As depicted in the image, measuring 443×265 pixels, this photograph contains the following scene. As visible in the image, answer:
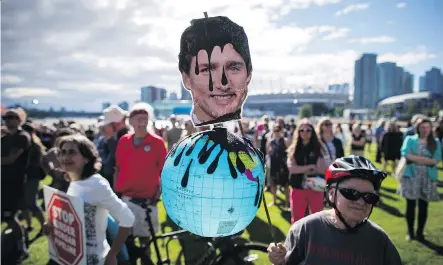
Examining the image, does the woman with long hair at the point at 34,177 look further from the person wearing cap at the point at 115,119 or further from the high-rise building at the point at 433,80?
the high-rise building at the point at 433,80

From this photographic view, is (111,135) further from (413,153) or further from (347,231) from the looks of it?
(413,153)

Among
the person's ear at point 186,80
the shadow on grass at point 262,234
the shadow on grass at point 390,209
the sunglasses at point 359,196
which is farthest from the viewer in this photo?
the shadow on grass at point 390,209

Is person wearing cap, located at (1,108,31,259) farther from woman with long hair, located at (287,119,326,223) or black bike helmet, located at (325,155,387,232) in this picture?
black bike helmet, located at (325,155,387,232)

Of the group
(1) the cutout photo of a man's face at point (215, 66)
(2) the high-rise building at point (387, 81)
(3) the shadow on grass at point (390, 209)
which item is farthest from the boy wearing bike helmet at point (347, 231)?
(2) the high-rise building at point (387, 81)

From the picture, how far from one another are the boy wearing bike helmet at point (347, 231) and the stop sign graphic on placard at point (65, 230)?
1.31 metres

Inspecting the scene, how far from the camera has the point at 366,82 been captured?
122 m

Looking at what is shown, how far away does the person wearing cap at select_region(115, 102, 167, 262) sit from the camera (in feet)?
10.9

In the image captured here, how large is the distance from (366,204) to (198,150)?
0.94 metres

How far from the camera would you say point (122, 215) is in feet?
6.94

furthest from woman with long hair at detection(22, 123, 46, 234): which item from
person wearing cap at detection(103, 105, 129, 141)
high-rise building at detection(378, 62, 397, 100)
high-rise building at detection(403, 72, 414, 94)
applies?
high-rise building at detection(403, 72, 414, 94)

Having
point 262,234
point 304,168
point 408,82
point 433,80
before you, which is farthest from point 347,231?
point 433,80

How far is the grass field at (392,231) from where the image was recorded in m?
4.05

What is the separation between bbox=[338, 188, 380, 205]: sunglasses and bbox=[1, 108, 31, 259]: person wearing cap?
4.15m

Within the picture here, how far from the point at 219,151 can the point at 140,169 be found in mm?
2224
